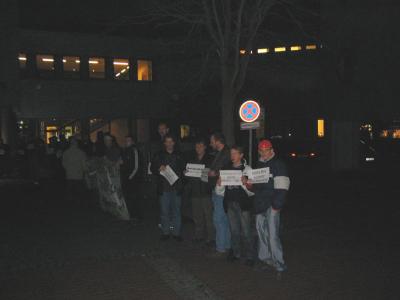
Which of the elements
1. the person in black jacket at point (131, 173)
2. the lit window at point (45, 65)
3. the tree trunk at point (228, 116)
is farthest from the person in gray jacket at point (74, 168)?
the lit window at point (45, 65)

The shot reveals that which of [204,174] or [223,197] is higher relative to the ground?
[204,174]

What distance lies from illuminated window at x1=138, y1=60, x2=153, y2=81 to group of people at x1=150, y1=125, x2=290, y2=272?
22372 millimetres

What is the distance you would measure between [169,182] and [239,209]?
1839 millimetres

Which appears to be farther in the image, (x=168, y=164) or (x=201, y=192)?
(x=168, y=164)

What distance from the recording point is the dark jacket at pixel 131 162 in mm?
9695

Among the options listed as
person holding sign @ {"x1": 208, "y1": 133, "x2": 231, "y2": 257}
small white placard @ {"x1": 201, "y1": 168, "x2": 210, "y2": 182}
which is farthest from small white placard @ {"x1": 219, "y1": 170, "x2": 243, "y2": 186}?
small white placard @ {"x1": 201, "y1": 168, "x2": 210, "y2": 182}

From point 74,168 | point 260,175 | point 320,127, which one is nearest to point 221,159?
point 260,175

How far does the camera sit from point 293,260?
705cm

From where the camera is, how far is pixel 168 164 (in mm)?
8203

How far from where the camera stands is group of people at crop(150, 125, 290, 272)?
6.26 metres

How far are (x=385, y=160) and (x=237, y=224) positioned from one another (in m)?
24.5

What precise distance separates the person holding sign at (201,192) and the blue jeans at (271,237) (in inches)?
51.8

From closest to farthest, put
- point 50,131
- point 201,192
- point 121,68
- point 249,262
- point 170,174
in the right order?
1. point 249,262
2. point 201,192
3. point 170,174
4. point 50,131
5. point 121,68

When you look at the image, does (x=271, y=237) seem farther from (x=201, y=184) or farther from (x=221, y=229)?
(x=201, y=184)
